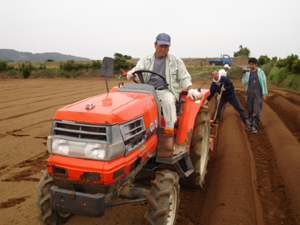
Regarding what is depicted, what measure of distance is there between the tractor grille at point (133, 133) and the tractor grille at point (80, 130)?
0.64 ft

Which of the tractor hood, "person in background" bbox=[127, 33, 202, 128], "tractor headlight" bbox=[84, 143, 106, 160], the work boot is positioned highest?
"person in background" bbox=[127, 33, 202, 128]

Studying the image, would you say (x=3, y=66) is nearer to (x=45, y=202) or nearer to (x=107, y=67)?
(x=107, y=67)

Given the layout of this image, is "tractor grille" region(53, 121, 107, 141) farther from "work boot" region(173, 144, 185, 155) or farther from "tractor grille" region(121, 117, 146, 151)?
"work boot" region(173, 144, 185, 155)

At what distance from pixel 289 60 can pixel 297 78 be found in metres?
1.67

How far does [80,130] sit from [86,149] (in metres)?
0.17

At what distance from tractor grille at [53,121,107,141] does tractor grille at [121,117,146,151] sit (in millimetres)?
194

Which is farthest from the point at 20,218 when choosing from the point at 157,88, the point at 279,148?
the point at 279,148

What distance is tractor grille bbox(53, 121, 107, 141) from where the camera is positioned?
2.15 metres

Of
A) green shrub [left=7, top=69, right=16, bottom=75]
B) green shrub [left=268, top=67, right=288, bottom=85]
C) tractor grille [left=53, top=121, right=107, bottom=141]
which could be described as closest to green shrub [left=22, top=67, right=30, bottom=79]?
green shrub [left=7, top=69, right=16, bottom=75]

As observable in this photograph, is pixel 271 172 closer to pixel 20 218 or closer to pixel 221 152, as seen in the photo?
pixel 221 152

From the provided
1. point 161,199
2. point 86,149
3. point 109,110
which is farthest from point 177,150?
point 86,149

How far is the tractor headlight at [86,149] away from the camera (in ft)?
6.90

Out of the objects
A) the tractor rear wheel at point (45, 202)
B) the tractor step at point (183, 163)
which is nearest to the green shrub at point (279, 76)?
the tractor step at point (183, 163)

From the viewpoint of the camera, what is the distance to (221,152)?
16.9ft
